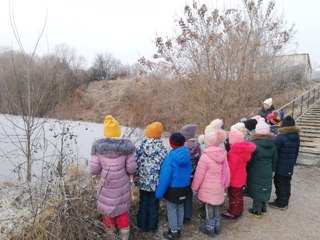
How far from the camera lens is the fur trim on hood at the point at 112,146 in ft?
11.0

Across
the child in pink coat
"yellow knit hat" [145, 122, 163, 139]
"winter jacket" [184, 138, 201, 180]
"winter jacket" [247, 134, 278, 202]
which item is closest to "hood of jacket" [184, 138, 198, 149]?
"winter jacket" [184, 138, 201, 180]

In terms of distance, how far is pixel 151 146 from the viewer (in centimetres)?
375

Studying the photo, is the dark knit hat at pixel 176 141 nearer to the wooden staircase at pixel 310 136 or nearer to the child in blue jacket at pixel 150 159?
the child in blue jacket at pixel 150 159

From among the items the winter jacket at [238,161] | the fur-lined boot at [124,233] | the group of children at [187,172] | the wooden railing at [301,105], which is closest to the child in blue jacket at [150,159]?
the group of children at [187,172]

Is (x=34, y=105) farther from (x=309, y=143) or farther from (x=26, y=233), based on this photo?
(x=309, y=143)

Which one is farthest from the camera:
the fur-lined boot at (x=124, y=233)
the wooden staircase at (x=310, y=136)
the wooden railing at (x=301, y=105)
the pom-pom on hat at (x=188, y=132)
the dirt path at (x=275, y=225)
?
the wooden railing at (x=301, y=105)

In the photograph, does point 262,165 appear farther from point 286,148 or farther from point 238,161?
point 286,148

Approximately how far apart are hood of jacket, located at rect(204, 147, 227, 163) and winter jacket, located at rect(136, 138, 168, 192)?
25.5 inches

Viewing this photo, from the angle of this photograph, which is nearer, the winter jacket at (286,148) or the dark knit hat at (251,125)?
the winter jacket at (286,148)

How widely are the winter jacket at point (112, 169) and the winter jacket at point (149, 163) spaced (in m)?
0.26

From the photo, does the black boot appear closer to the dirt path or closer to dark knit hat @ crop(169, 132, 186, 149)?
the dirt path

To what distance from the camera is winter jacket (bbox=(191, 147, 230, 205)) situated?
390 centimetres

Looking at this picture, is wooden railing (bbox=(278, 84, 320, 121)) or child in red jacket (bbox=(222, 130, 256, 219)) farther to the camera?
wooden railing (bbox=(278, 84, 320, 121))

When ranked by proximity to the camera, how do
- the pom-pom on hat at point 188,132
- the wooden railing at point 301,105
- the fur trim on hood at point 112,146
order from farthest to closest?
1. the wooden railing at point 301,105
2. the pom-pom on hat at point 188,132
3. the fur trim on hood at point 112,146
